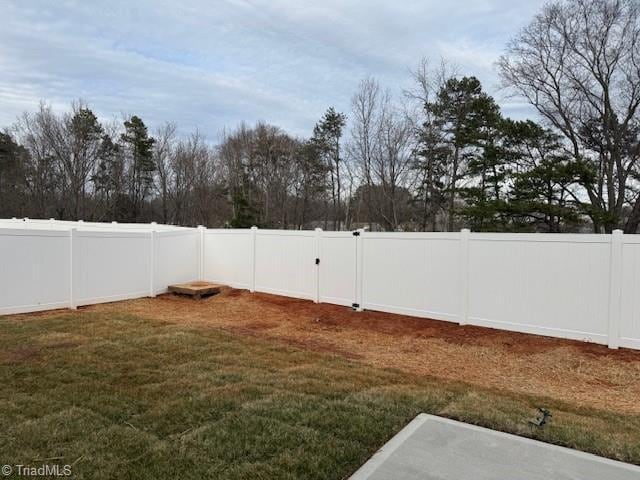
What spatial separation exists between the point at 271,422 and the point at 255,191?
31.6 m

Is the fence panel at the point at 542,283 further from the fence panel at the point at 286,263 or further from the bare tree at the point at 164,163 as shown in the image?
the bare tree at the point at 164,163

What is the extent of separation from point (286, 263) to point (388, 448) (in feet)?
26.1

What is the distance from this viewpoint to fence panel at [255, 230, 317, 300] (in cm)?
1038

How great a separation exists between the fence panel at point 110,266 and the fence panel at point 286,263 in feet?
9.08

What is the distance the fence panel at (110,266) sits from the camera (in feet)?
31.3

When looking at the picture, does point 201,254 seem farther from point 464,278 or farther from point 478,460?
point 478,460

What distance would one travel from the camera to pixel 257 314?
9461 mm

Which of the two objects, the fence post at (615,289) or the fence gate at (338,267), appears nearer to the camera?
the fence post at (615,289)

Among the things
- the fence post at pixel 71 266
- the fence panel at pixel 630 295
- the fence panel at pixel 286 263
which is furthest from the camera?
the fence panel at pixel 286 263

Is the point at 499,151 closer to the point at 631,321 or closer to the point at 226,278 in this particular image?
the point at 226,278

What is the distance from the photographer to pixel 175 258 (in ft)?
39.0

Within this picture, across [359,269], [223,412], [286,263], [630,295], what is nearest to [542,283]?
[630,295]

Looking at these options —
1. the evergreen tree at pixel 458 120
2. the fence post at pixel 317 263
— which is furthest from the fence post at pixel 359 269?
the evergreen tree at pixel 458 120

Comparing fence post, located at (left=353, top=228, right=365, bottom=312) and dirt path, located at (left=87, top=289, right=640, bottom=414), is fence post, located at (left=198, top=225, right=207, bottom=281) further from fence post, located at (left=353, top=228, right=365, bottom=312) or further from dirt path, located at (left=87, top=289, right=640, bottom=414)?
fence post, located at (left=353, top=228, right=365, bottom=312)
